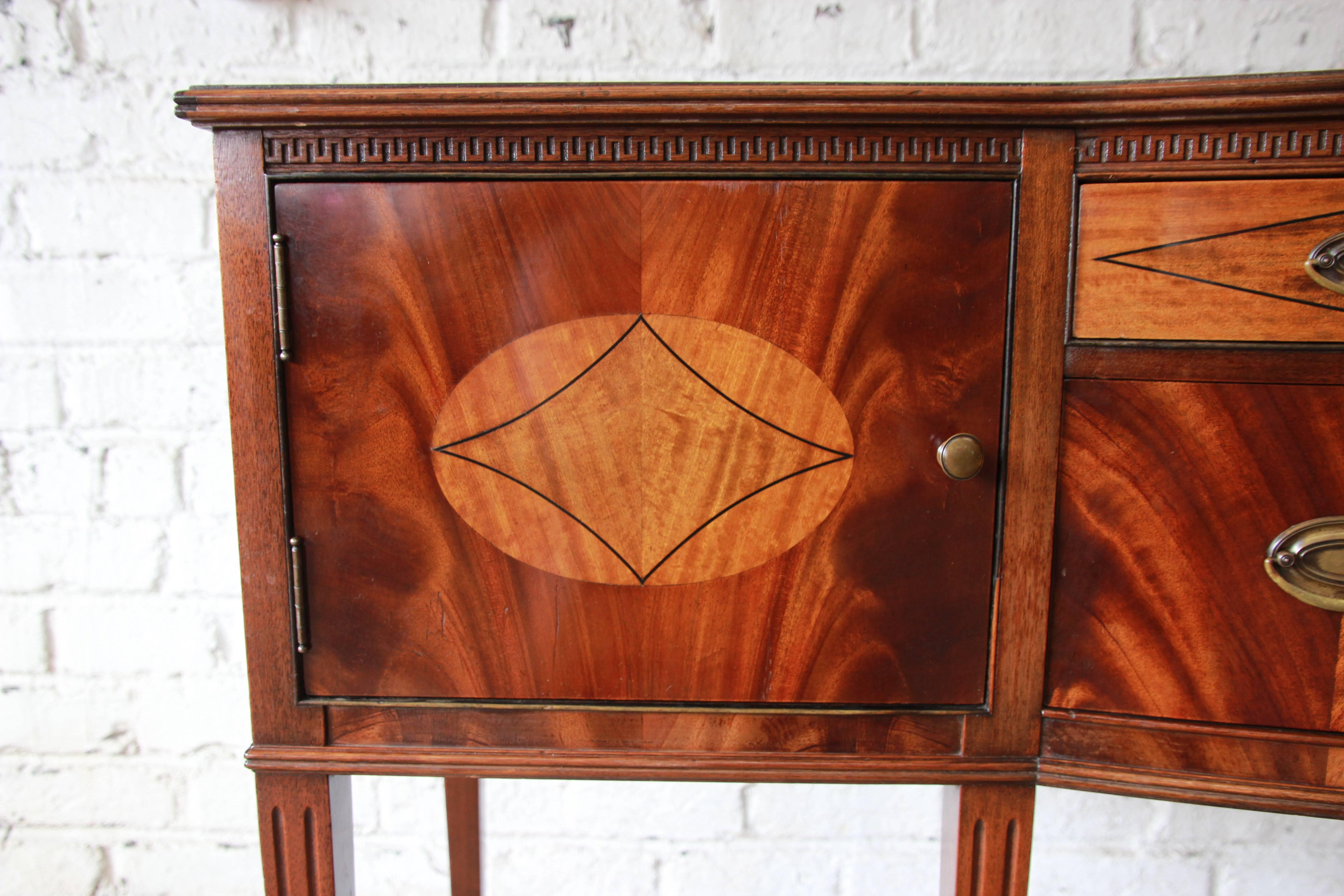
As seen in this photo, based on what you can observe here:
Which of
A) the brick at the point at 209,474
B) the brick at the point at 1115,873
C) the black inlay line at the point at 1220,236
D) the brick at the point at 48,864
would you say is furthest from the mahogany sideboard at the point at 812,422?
the brick at the point at 48,864

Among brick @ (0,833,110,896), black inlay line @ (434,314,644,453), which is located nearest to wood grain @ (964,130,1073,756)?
black inlay line @ (434,314,644,453)

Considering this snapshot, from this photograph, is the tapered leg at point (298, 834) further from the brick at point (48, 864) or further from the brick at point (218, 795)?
the brick at point (48, 864)

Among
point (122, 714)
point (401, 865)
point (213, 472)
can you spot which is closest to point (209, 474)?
point (213, 472)

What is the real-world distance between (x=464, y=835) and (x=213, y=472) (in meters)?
0.50

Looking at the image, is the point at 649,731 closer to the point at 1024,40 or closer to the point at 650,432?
the point at 650,432

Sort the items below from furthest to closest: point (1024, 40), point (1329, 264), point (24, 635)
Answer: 1. point (24, 635)
2. point (1024, 40)
3. point (1329, 264)

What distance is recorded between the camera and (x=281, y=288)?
1.50 feet

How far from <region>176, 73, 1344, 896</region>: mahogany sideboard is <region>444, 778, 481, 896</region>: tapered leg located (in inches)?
13.9

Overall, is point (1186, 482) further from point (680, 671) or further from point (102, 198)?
point (102, 198)

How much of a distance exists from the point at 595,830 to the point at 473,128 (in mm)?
843

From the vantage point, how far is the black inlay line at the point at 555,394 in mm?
457

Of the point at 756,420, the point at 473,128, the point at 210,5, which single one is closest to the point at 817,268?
the point at 756,420

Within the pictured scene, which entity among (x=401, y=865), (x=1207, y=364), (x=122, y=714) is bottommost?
(x=401, y=865)

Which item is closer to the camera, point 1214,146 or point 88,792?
point 1214,146
